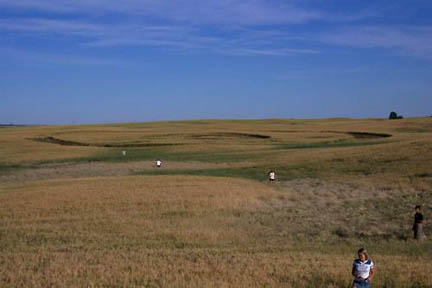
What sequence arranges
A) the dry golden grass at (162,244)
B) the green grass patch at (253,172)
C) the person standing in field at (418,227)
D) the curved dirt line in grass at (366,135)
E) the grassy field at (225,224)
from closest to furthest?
the dry golden grass at (162,244) < the grassy field at (225,224) < the person standing in field at (418,227) < the green grass patch at (253,172) < the curved dirt line in grass at (366,135)

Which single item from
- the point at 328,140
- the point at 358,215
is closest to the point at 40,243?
the point at 358,215

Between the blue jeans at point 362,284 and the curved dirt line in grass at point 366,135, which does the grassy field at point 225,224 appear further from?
the curved dirt line in grass at point 366,135

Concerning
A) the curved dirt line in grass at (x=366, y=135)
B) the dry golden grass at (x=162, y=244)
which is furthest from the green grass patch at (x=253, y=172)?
the curved dirt line in grass at (x=366, y=135)

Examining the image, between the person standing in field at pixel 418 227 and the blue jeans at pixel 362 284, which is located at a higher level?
the blue jeans at pixel 362 284

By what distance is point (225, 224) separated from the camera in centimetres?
2122

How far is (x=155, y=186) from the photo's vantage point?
30.5 meters

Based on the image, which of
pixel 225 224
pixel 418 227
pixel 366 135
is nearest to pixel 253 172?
pixel 225 224

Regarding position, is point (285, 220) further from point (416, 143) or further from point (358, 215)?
point (416, 143)

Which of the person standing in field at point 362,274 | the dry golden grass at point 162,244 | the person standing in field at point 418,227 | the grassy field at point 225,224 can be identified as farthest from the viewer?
the person standing in field at point 418,227

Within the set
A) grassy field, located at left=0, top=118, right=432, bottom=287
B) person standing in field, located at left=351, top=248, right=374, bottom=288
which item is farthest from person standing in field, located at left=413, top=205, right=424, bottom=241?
person standing in field, located at left=351, top=248, right=374, bottom=288

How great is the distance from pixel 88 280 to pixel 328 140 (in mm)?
64688

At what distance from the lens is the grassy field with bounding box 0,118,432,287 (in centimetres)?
1230

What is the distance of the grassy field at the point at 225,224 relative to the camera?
12305mm

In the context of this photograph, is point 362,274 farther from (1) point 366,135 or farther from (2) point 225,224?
(1) point 366,135
